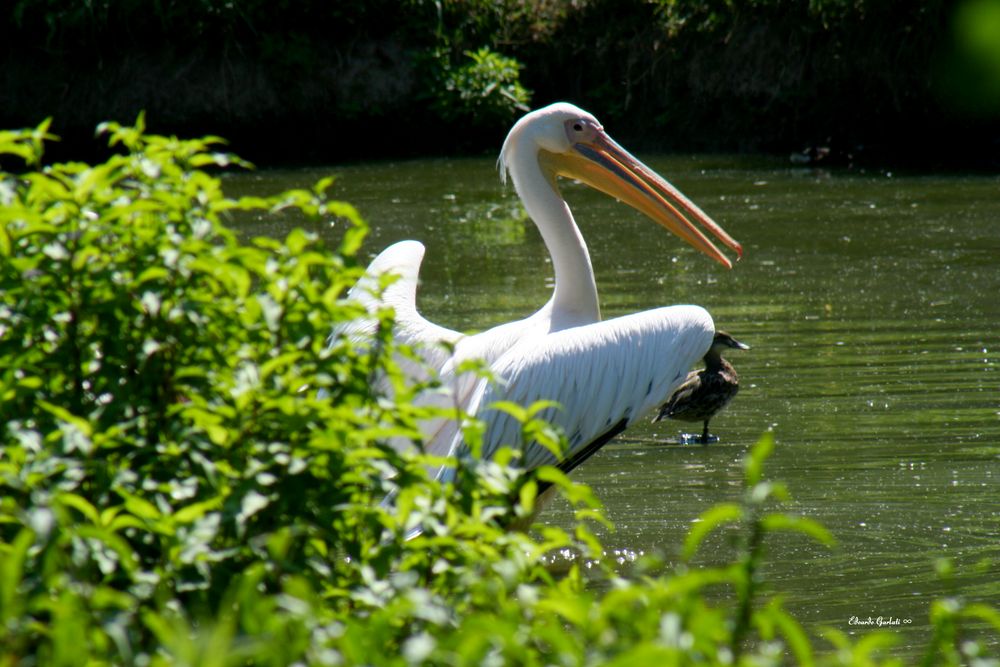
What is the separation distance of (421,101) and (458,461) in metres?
13.6

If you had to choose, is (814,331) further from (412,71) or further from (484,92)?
(412,71)

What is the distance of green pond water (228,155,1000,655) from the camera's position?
4402 mm

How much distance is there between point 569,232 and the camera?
5.00m

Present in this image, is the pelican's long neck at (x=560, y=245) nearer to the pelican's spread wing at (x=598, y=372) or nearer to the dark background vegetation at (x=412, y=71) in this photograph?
the pelican's spread wing at (x=598, y=372)

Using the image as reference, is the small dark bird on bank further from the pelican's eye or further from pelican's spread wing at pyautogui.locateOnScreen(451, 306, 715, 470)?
pelican's spread wing at pyautogui.locateOnScreen(451, 306, 715, 470)

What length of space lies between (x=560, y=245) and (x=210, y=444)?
2.87m

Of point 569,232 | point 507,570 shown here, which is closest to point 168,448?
point 507,570

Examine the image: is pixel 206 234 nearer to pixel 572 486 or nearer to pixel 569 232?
pixel 572 486

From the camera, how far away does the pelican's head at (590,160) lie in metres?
5.13
